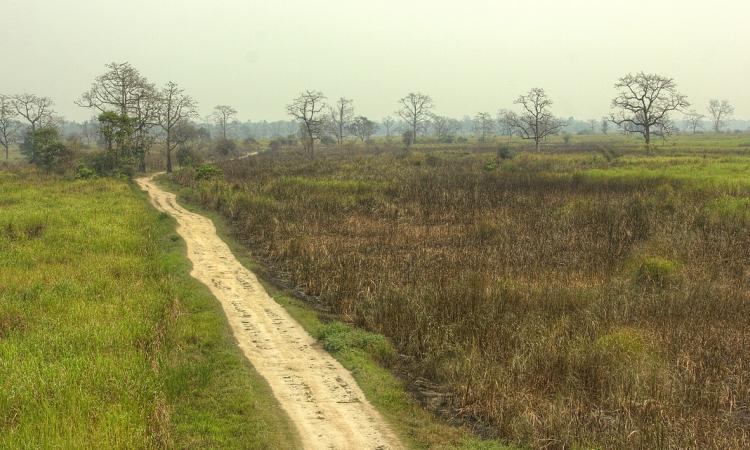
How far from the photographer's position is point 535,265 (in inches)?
573

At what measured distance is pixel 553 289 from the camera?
11992 mm

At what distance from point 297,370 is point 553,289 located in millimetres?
6812

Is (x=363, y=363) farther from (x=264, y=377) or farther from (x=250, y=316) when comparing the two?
(x=250, y=316)

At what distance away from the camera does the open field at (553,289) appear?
7246 millimetres

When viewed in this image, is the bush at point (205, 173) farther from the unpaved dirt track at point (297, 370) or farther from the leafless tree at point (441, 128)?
the leafless tree at point (441, 128)

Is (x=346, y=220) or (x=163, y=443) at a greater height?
(x=346, y=220)

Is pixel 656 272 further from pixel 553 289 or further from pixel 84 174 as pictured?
pixel 84 174

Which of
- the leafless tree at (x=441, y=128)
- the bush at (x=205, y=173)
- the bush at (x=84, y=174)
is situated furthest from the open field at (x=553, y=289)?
the leafless tree at (x=441, y=128)

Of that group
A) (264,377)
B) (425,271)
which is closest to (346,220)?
(425,271)

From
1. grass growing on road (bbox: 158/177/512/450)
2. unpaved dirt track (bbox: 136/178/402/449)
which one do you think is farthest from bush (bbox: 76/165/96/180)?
grass growing on road (bbox: 158/177/512/450)

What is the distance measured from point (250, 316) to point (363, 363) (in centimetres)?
368

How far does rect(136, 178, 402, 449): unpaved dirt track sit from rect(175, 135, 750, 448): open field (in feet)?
4.62

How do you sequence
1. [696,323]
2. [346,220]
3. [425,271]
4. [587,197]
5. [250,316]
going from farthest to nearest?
1. [587,197]
2. [346,220]
3. [425,271]
4. [250,316]
5. [696,323]

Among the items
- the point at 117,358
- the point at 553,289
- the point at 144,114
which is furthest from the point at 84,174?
the point at 553,289
